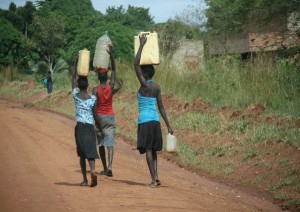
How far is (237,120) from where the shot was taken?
13703 millimetres

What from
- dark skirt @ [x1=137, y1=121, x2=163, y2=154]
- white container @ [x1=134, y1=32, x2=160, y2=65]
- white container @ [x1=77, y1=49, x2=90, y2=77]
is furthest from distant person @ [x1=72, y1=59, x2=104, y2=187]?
white container @ [x1=134, y1=32, x2=160, y2=65]

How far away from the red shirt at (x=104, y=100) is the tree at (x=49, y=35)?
123 ft

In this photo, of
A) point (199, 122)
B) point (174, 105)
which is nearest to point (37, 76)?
point (174, 105)

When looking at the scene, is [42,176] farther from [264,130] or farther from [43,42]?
[43,42]

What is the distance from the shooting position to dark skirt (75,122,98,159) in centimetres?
801

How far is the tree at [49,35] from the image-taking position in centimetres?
4572

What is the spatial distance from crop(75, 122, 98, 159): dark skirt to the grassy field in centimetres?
285

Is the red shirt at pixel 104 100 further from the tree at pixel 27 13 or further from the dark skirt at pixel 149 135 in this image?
the tree at pixel 27 13

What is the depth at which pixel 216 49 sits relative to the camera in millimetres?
25969

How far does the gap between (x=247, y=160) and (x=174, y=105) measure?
6.81 meters

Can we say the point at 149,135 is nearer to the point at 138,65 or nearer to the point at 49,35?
the point at 138,65

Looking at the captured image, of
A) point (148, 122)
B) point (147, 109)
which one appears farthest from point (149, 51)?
point (148, 122)

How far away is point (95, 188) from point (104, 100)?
1808mm

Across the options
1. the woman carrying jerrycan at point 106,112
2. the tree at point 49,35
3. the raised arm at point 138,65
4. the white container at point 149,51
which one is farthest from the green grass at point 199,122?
the tree at point 49,35
